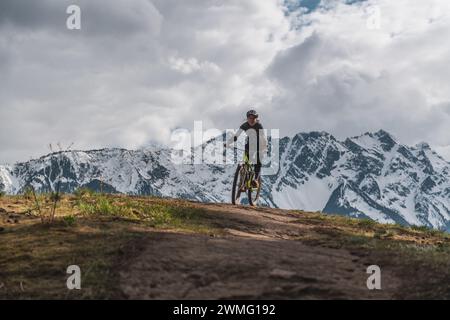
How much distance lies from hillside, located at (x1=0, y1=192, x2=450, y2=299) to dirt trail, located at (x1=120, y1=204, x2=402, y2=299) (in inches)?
0.7

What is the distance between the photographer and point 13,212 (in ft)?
53.8

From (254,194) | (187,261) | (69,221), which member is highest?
(254,194)

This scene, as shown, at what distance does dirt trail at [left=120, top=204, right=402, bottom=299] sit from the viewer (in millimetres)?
9609

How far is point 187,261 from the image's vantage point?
11.0 meters

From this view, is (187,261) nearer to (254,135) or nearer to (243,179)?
(254,135)

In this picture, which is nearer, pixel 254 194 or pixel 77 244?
pixel 77 244

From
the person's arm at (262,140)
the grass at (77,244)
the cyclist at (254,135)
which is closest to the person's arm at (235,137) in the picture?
the cyclist at (254,135)

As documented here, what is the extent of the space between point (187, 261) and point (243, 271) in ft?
3.65

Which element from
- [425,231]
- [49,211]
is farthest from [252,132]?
[49,211]

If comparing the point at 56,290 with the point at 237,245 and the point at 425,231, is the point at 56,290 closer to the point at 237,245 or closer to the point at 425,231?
the point at 237,245

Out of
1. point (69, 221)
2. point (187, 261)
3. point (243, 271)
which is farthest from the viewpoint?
point (69, 221)

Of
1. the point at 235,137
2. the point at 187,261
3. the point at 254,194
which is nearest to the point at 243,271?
the point at 187,261

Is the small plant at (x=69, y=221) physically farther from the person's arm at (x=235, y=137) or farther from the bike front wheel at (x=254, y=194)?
the bike front wheel at (x=254, y=194)
